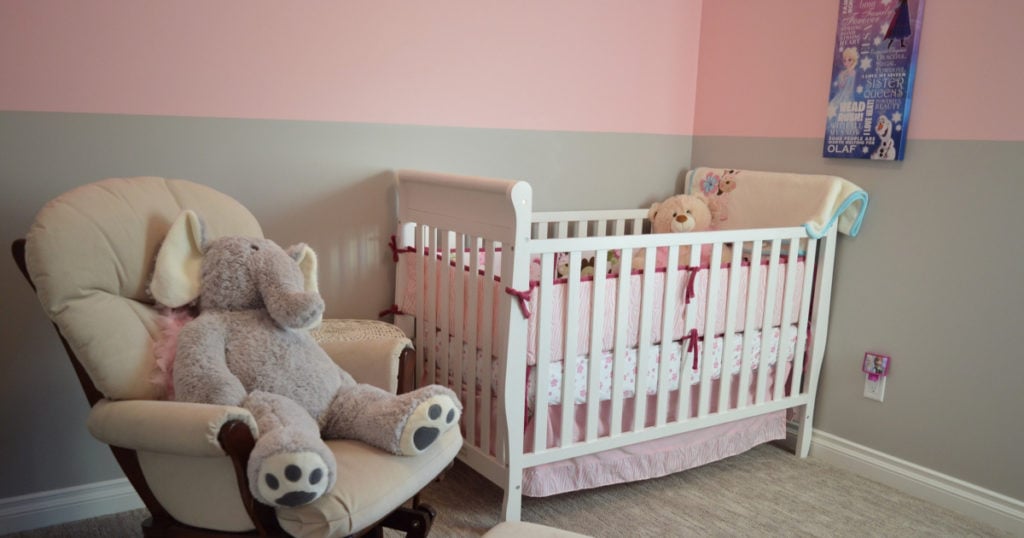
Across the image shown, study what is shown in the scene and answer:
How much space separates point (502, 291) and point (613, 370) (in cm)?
47

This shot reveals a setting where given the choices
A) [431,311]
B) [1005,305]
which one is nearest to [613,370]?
[431,311]

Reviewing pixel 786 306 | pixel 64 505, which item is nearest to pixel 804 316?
pixel 786 306

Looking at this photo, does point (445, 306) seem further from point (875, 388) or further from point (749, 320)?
point (875, 388)

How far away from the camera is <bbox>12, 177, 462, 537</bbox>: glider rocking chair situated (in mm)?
1391

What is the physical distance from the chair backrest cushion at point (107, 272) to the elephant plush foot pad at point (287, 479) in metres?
0.41

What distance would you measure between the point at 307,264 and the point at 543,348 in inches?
27.0

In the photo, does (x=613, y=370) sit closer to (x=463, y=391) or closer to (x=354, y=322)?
(x=463, y=391)

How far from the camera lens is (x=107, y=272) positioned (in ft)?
5.23

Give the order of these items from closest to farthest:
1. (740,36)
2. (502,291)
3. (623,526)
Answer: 1. (502,291)
2. (623,526)
3. (740,36)

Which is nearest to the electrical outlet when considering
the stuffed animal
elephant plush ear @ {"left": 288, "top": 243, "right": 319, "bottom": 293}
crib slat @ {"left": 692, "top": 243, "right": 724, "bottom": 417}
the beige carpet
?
the beige carpet

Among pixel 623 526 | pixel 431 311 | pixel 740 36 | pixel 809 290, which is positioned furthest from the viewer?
pixel 740 36

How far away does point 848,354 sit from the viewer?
2.74 meters

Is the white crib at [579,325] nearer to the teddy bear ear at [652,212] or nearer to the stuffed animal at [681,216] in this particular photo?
the stuffed animal at [681,216]

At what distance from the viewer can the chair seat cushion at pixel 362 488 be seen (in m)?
1.39
